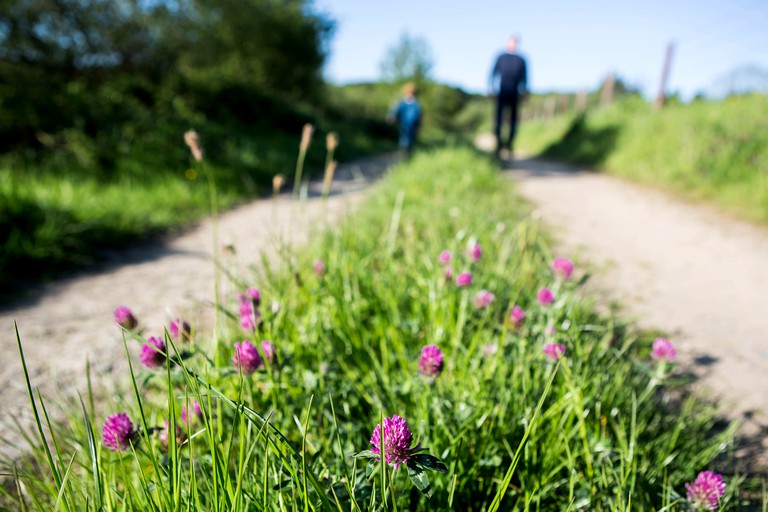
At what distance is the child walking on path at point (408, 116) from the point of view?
941 cm

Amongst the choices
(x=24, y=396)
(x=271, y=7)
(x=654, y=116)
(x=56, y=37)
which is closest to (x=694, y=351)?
(x=24, y=396)

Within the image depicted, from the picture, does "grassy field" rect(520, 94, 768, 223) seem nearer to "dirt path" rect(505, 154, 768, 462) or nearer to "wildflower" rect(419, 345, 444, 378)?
"dirt path" rect(505, 154, 768, 462)

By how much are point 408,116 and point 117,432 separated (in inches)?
366

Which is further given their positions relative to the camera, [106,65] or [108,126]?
[106,65]

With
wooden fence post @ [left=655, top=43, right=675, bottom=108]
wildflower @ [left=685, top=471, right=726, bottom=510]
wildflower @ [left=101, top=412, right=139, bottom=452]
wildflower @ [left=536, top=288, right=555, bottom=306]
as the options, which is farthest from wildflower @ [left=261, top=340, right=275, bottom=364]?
wooden fence post @ [left=655, top=43, right=675, bottom=108]

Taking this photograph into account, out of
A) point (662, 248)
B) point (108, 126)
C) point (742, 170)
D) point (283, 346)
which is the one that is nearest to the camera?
point (283, 346)

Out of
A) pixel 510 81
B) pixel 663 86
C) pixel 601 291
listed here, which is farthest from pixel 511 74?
pixel 601 291

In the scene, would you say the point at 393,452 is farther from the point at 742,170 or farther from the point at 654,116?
the point at 654,116

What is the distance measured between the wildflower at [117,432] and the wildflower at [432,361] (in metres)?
0.67

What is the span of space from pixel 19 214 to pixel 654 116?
1016cm

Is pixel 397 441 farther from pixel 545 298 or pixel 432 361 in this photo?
pixel 545 298

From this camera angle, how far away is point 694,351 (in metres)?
2.09

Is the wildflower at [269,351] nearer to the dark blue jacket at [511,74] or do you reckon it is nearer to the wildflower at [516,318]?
the wildflower at [516,318]

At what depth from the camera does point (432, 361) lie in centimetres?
105
